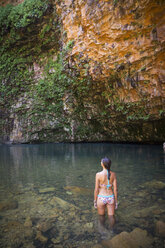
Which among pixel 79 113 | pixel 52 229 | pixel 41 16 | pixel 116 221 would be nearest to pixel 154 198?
pixel 116 221

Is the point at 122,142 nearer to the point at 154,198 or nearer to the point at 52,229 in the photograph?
the point at 154,198

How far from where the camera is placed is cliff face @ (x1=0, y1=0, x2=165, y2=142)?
34.7 feet

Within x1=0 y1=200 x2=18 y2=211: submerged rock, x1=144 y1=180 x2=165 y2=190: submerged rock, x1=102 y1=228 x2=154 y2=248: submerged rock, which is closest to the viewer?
x1=102 y1=228 x2=154 y2=248: submerged rock

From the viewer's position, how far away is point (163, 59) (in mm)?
10164

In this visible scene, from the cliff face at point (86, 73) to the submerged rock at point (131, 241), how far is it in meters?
10.5

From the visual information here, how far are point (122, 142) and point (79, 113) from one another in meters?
5.89

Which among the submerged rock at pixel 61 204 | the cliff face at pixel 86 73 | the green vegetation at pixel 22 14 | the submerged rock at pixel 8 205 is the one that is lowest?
the submerged rock at pixel 61 204

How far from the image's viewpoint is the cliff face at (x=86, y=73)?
10.6m

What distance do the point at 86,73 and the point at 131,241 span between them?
12.7 meters

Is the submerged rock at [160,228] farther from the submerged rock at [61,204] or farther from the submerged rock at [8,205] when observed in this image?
the submerged rock at [8,205]

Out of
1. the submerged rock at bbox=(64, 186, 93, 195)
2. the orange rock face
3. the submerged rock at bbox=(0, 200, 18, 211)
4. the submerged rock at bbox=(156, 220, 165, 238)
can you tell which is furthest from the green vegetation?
the submerged rock at bbox=(156, 220, 165, 238)

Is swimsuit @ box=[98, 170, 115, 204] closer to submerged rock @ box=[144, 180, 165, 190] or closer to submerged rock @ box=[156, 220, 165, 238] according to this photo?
submerged rock @ box=[156, 220, 165, 238]

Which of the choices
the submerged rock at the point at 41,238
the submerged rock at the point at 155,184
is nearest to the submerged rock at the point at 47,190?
the submerged rock at the point at 41,238

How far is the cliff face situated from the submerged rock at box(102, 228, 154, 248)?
10.5 m
